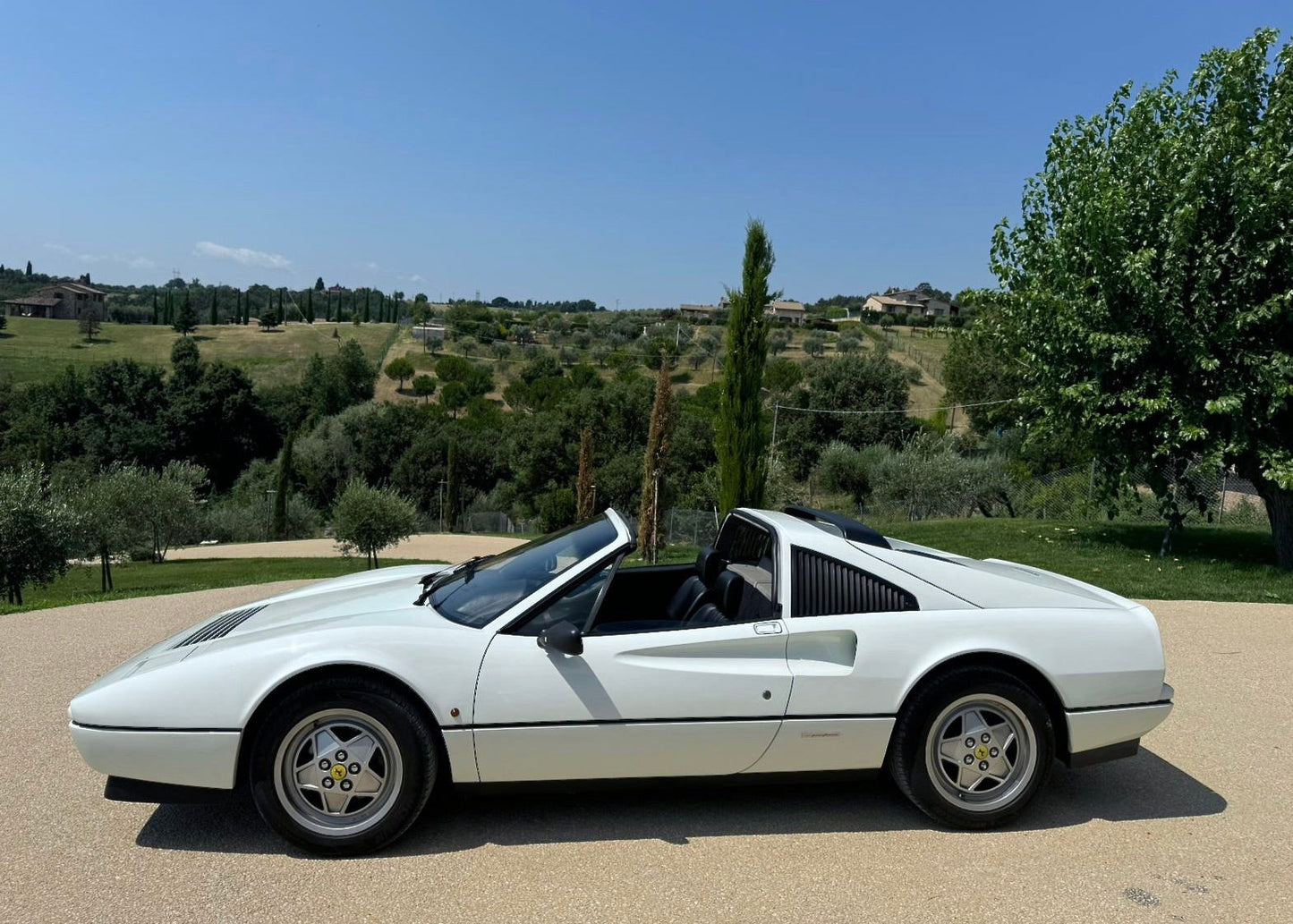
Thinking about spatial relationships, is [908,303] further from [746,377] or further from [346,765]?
[346,765]

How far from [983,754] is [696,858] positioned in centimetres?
134

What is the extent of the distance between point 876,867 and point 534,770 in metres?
1.41

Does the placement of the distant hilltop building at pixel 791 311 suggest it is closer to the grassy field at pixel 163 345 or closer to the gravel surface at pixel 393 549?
the grassy field at pixel 163 345

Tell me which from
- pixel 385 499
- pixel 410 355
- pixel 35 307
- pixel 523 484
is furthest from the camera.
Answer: pixel 35 307

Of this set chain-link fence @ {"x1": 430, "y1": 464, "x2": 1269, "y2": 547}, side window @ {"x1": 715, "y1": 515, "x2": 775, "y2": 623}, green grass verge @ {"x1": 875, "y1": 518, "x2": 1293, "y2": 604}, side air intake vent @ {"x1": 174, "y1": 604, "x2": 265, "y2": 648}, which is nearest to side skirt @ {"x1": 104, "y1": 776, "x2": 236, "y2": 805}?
side air intake vent @ {"x1": 174, "y1": 604, "x2": 265, "y2": 648}

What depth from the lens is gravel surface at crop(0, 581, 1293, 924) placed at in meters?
3.26

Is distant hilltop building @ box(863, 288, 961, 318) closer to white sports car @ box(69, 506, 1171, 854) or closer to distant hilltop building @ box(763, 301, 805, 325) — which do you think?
distant hilltop building @ box(763, 301, 805, 325)

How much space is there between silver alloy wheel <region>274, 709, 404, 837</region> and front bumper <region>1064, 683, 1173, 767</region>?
2898mm

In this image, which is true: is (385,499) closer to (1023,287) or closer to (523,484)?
(1023,287)

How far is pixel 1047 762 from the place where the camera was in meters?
3.99

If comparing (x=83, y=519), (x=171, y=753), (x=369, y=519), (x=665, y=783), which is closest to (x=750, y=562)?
(x=665, y=783)

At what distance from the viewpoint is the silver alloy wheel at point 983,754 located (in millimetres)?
3965

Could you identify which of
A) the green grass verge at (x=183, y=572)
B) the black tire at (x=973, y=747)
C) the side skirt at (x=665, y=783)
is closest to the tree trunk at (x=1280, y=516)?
the black tire at (x=973, y=747)

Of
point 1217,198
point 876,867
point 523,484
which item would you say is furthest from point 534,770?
point 523,484
